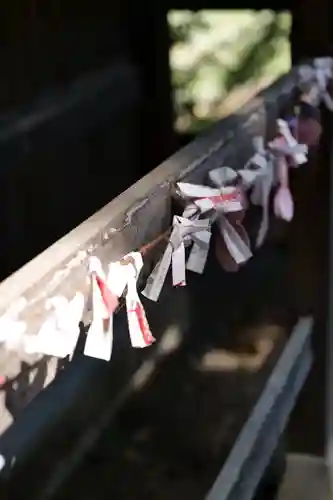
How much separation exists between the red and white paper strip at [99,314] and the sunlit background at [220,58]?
1436mm

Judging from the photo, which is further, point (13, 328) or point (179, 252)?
point (179, 252)

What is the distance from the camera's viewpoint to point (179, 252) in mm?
789

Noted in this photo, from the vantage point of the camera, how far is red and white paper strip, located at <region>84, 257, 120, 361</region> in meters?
0.65

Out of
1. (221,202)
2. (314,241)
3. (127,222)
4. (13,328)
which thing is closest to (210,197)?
(221,202)

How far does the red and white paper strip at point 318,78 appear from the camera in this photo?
54.3 inches

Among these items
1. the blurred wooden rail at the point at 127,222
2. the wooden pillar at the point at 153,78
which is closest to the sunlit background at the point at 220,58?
the wooden pillar at the point at 153,78

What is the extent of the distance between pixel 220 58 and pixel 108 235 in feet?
5.15

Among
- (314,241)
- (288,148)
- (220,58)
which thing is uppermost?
(288,148)

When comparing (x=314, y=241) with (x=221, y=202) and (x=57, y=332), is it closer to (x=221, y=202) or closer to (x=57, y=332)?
(x=221, y=202)

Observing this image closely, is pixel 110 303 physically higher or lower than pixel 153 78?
higher

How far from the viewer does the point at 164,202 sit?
858 millimetres

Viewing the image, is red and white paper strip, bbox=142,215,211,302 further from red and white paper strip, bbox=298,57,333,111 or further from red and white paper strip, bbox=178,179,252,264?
red and white paper strip, bbox=298,57,333,111

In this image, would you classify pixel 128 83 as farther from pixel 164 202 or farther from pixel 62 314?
pixel 62 314

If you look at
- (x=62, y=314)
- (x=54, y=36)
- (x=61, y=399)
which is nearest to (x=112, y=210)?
(x=62, y=314)
